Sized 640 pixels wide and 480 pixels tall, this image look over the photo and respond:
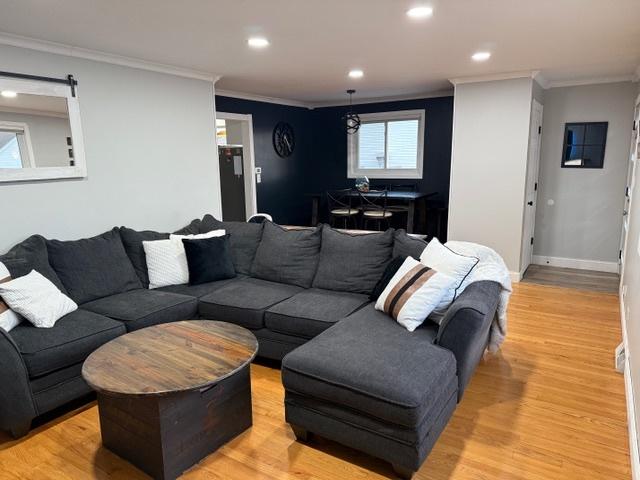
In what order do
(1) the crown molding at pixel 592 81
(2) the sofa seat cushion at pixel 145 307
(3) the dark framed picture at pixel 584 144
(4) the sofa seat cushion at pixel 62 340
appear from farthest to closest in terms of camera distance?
(3) the dark framed picture at pixel 584 144 < (1) the crown molding at pixel 592 81 < (2) the sofa seat cushion at pixel 145 307 < (4) the sofa seat cushion at pixel 62 340

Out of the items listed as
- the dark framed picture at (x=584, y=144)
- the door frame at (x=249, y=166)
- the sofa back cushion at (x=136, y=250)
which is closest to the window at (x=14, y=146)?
the sofa back cushion at (x=136, y=250)

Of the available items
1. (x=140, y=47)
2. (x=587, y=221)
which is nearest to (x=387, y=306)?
(x=140, y=47)

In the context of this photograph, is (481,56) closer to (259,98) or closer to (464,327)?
(464,327)

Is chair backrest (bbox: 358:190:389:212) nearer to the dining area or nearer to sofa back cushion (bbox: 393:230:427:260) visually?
the dining area

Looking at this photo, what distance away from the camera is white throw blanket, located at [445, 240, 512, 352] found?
2721 mm

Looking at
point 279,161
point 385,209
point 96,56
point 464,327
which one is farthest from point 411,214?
point 96,56

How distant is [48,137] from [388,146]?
5287 millimetres

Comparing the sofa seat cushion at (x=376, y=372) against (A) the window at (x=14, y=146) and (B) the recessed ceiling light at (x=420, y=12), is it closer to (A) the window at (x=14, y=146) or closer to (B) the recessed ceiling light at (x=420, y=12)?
(B) the recessed ceiling light at (x=420, y=12)

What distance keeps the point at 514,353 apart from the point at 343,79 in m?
3.56

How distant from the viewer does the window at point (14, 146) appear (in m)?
3.13

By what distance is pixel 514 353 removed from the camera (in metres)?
3.35

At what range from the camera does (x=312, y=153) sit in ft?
26.5

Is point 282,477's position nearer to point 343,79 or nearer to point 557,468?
point 557,468

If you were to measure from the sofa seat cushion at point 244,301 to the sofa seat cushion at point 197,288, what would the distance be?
9 cm
